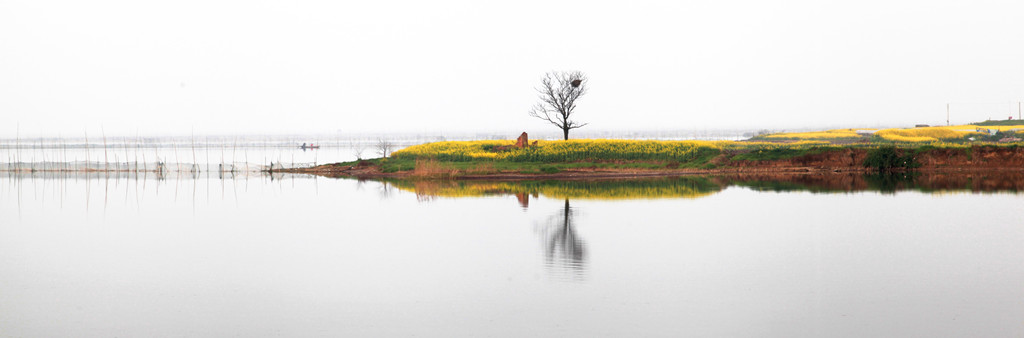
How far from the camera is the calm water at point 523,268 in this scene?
9094 mm

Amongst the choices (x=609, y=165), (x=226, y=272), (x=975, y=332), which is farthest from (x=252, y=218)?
(x=609, y=165)

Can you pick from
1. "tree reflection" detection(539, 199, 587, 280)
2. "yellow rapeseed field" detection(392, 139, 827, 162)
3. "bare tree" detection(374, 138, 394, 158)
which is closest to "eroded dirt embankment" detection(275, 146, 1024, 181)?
"yellow rapeseed field" detection(392, 139, 827, 162)

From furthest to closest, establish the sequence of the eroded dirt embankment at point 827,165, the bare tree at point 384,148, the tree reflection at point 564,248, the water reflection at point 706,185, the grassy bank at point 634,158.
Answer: the bare tree at point 384,148 → the grassy bank at point 634,158 → the eroded dirt embankment at point 827,165 → the water reflection at point 706,185 → the tree reflection at point 564,248

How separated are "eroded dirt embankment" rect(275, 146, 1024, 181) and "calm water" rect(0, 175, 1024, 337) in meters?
14.4

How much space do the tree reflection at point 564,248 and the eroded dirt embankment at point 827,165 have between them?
19130mm

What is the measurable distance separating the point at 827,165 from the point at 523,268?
98.3 feet

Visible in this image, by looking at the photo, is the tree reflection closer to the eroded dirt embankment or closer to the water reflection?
the water reflection

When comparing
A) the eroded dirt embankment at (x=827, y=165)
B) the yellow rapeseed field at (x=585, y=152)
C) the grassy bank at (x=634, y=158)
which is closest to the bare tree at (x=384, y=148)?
the yellow rapeseed field at (x=585, y=152)

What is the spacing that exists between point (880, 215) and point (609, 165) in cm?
2108

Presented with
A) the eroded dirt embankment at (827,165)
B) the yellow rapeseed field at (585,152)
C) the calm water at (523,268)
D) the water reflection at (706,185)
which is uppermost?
the yellow rapeseed field at (585,152)

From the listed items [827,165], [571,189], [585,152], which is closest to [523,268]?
[571,189]

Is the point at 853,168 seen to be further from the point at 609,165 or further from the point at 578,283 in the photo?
the point at 578,283

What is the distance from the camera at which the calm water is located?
909 centimetres

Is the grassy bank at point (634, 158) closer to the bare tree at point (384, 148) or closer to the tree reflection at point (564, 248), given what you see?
the bare tree at point (384, 148)
